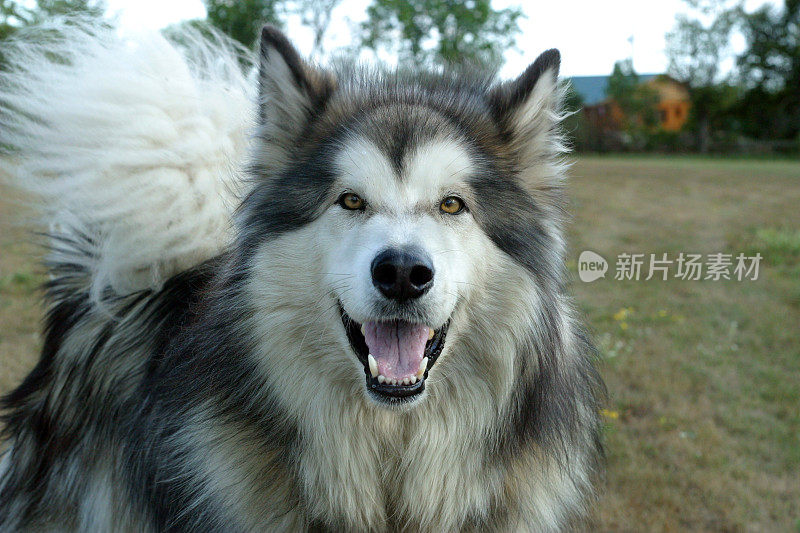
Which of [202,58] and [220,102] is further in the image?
[202,58]

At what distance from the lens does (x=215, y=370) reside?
7.33ft

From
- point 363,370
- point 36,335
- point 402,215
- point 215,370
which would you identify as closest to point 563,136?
point 402,215

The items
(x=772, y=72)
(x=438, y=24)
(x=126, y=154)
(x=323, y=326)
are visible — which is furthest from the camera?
(x=772, y=72)

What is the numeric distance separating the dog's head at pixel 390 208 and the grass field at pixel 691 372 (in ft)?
1.55

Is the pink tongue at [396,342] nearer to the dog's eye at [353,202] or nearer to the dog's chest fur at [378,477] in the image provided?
the dog's chest fur at [378,477]

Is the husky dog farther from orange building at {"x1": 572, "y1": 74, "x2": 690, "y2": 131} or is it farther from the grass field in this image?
orange building at {"x1": 572, "y1": 74, "x2": 690, "y2": 131}

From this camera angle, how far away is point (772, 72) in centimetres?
4400

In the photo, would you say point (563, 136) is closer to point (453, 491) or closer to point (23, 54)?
point (453, 491)

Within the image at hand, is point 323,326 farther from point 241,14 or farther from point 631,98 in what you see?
point 631,98

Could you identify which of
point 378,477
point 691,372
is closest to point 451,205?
point 378,477

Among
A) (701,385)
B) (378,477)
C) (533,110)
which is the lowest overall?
(701,385)

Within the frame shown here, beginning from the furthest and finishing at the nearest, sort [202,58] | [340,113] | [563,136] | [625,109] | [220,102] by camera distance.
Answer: [625,109] → [202,58] → [220,102] → [563,136] → [340,113]

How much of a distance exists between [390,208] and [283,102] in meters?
0.60

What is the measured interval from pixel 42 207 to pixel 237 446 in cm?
153
